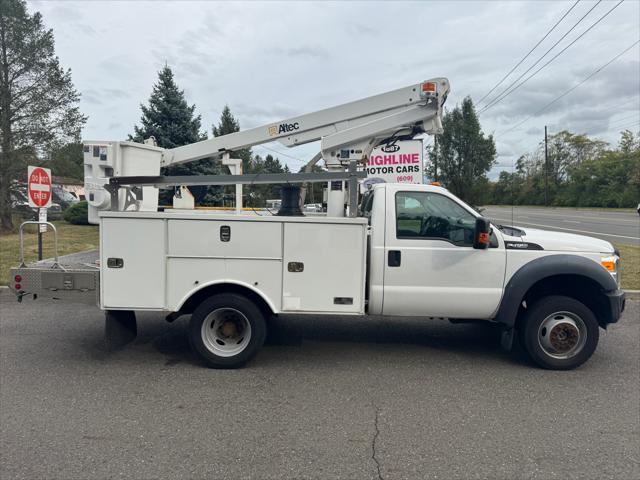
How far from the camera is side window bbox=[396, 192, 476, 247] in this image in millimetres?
5035

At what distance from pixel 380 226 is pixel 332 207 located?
67cm

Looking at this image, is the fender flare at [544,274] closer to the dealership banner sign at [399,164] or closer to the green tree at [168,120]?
the dealership banner sign at [399,164]

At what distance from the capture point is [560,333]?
5082mm

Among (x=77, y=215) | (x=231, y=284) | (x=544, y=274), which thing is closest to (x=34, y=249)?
(x=77, y=215)

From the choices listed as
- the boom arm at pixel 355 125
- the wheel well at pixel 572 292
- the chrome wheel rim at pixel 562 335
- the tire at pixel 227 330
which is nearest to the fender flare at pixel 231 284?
the tire at pixel 227 330

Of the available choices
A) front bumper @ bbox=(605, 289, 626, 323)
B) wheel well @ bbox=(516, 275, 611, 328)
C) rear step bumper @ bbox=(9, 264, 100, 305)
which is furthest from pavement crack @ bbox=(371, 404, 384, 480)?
rear step bumper @ bbox=(9, 264, 100, 305)

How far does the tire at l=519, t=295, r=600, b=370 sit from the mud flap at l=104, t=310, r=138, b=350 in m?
4.40

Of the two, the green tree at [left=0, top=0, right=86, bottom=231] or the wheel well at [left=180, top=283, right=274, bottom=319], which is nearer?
the wheel well at [left=180, top=283, right=274, bottom=319]

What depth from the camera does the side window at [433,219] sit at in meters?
5.04

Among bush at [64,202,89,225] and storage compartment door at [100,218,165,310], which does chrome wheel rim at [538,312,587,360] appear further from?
bush at [64,202,89,225]

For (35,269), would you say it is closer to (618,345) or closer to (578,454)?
(578,454)

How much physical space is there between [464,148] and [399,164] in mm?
26707

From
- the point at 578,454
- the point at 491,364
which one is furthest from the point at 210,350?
the point at 578,454

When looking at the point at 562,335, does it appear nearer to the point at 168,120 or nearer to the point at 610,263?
the point at 610,263
